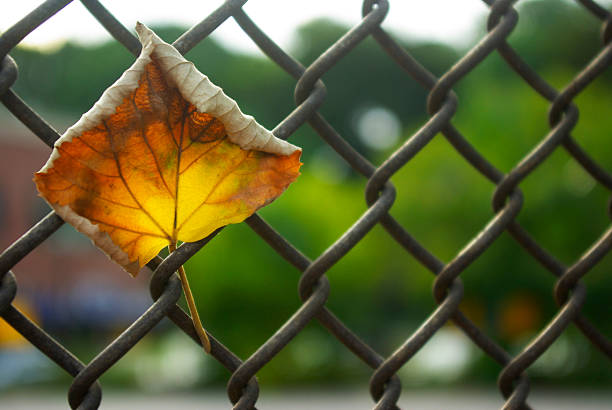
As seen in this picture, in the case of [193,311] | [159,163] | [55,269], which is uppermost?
[159,163]

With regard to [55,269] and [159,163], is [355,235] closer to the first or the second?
[159,163]

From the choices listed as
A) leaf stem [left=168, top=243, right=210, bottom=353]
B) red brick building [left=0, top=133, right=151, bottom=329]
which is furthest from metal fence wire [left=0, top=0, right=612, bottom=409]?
red brick building [left=0, top=133, right=151, bottom=329]

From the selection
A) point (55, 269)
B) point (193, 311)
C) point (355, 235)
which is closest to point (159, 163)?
point (193, 311)

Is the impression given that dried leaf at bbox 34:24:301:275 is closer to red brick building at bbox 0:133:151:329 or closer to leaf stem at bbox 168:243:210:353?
leaf stem at bbox 168:243:210:353

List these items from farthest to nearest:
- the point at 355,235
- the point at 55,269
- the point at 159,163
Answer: the point at 55,269
the point at 355,235
the point at 159,163

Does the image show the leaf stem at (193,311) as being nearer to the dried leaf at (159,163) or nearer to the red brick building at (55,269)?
the dried leaf at (159,163)

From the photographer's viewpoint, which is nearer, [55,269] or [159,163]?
[159,163]
